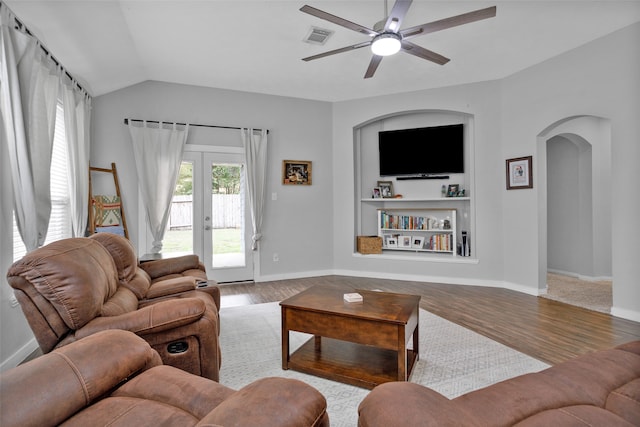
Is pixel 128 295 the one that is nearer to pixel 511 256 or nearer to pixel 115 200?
pixel 115 200

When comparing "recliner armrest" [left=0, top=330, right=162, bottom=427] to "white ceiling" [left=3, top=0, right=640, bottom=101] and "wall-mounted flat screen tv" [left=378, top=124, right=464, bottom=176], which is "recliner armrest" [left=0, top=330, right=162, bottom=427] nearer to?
"white ceiling" [left=3, top=0, right=640, bottom=101]

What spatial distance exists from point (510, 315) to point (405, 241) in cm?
227

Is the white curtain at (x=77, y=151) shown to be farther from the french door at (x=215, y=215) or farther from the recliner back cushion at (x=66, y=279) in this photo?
the recliner back cushion at (x=66, y=279)

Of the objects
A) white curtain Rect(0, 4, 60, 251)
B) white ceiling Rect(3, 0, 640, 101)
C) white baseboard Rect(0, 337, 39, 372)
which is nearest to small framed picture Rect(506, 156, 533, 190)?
white ceiling Rect(3, 0, 640, 101)

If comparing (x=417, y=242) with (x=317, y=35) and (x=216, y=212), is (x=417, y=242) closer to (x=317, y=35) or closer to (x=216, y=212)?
(x=216, y=212)

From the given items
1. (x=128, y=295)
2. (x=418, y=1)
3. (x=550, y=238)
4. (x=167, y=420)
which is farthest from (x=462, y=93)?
(x=167, y=420)

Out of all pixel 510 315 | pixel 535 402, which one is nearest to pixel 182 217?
pixel 510 315

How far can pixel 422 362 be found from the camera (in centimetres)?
247

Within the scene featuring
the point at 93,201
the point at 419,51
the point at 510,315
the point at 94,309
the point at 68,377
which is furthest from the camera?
the point at 93,201

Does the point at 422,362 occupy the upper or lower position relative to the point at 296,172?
lower

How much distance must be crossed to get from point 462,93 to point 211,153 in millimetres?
3948

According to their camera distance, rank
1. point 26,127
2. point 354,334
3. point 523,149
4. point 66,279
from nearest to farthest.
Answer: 1. point 66,279
2. point 354,334
3. point 26,127
4. point 523,149

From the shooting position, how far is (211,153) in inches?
197

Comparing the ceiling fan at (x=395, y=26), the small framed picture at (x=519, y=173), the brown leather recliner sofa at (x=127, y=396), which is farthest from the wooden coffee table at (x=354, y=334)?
the small framed picture at (x=519, y=173)
